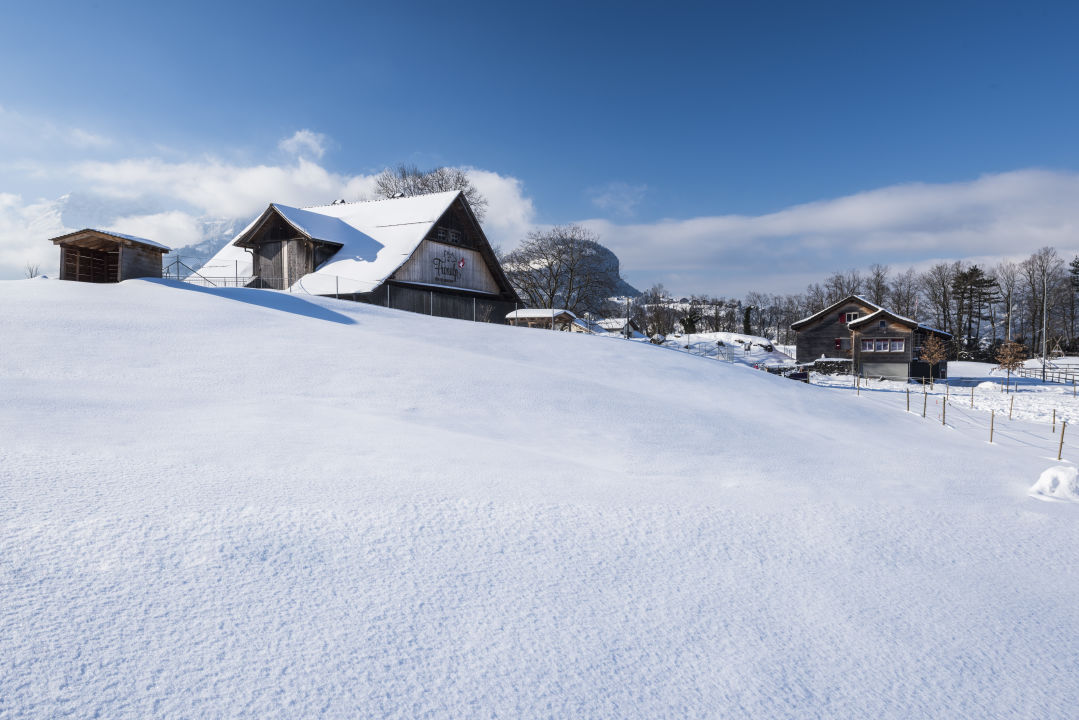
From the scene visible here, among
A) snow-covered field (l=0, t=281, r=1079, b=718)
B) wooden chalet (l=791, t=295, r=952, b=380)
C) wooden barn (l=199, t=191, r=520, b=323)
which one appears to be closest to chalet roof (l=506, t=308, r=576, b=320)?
wooden barn (l=199, t=191, r=520, b=323)

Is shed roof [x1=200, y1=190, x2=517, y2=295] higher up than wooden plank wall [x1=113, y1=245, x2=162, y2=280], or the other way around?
shed roof [x1=200, y1=190, x2=517, y2=295]

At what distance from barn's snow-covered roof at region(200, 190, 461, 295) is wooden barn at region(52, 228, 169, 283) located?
8.75m

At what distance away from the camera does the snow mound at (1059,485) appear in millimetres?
7102

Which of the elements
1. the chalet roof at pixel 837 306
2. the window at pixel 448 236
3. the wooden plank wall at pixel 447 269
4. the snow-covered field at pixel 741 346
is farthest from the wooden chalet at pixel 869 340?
the window at pixel 448 236

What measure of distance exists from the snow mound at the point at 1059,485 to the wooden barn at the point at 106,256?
23131mm

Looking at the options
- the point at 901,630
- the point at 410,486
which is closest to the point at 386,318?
the point at 410,486

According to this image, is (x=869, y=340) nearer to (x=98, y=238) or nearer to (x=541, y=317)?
(x=541, y=317)

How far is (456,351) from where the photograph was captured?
49.6ft

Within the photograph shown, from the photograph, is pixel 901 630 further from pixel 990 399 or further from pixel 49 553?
Result: pixel 990 399

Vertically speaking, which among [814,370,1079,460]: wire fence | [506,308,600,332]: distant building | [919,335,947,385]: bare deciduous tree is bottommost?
[814,370,1079,460]: wire fence

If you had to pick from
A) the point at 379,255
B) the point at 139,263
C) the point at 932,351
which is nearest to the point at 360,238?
the point at 379,255

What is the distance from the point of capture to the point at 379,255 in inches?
1187

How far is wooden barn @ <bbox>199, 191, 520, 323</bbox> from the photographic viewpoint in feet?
95.2

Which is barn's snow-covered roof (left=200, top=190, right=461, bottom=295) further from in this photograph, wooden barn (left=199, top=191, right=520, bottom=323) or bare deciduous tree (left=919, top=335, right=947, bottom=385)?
bare deciduous tree (left=919, top=335, right=947, bottom=385)
